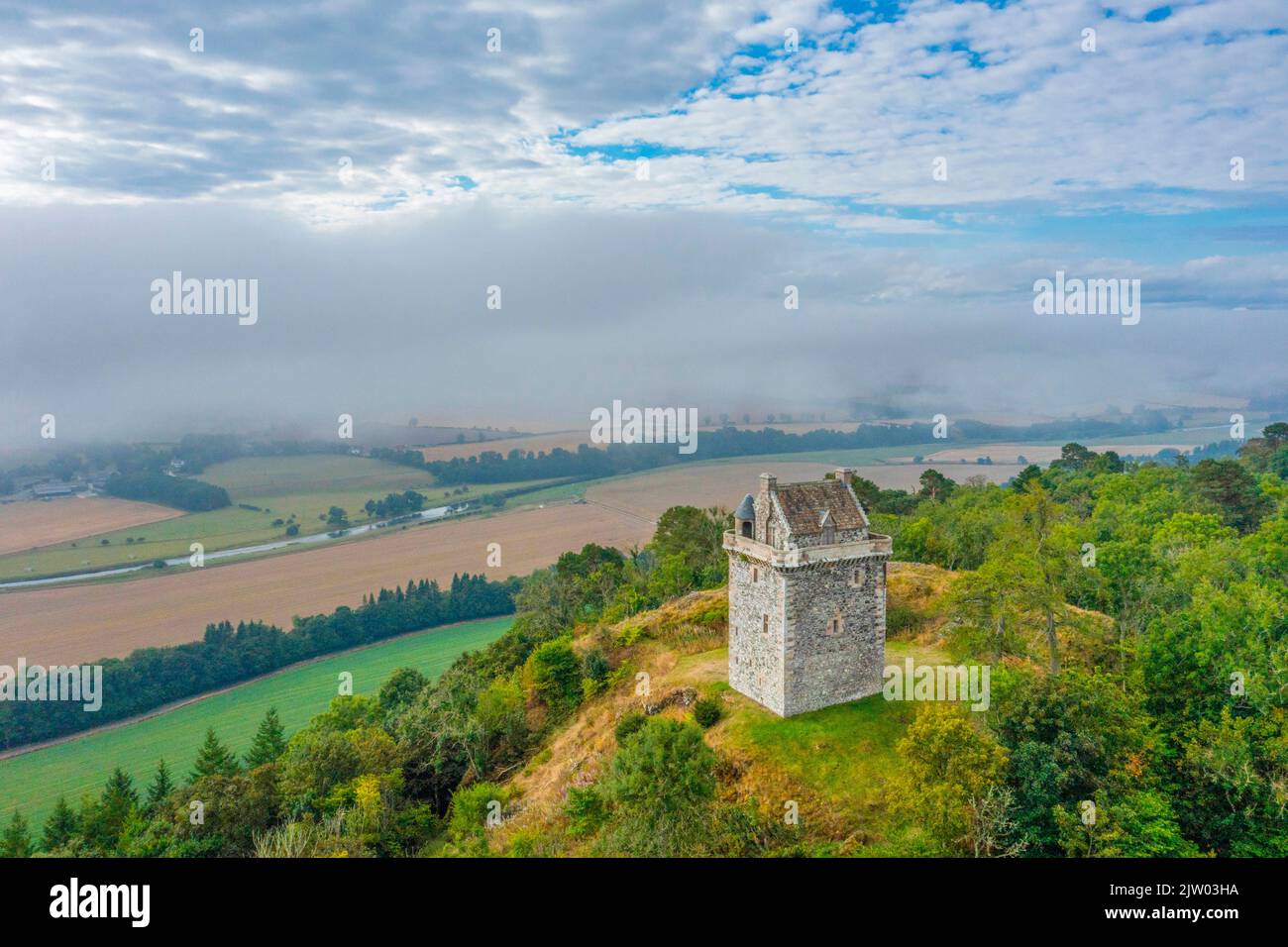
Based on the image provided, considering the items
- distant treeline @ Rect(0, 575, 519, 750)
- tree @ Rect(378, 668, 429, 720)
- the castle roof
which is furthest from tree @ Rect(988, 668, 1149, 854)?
distant treeline @ Rect(0, 575, 519, 750)

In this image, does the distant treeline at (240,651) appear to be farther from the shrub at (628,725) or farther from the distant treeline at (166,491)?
the shrub at (628,725)

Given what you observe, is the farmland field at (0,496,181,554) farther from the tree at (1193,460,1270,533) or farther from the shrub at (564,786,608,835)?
the tree at (1193,460,1270,533)

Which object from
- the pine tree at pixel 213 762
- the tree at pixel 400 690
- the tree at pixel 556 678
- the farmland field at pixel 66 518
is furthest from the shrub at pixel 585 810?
the farmland field at pixel 66 518

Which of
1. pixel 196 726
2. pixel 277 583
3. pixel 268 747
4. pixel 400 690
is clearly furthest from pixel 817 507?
pixel 277 583

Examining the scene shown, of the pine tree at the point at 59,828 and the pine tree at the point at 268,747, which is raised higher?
the pine tree at the point at 268,747

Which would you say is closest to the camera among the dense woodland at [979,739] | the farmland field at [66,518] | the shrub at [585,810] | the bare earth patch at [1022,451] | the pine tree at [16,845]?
the dense woodland at [979,739]

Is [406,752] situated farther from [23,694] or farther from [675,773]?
[23,694]

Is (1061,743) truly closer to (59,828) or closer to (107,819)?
(107,819)
